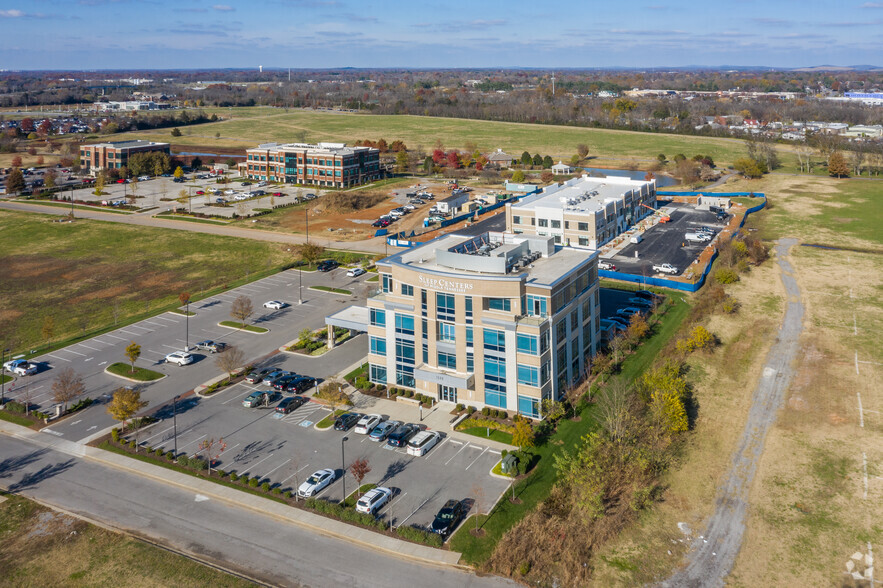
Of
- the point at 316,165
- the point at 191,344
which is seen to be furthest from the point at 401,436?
the point at 316,165

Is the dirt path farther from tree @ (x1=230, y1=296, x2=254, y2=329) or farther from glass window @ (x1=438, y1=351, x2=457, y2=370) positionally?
tree @ (x1=230, y1=296, x2=254, y2=329)

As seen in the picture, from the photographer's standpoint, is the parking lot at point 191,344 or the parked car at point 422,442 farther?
the parking lot at point 191,344

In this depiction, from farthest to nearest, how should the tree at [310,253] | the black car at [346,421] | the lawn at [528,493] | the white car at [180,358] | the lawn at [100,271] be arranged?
1. the tree at [310,253]
2. the lawn at [100,271]
3. the white car at [180,358]
4. the black car at [346,421]
5. the lawn at [528,493]

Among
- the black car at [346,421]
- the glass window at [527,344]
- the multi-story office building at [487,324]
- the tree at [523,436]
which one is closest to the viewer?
the tree at [523,436]

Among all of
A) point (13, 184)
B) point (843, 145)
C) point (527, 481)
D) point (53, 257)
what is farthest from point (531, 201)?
point (843, 145)

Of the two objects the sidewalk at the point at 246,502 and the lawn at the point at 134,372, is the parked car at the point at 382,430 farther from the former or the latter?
the lawn at the point at 134,372

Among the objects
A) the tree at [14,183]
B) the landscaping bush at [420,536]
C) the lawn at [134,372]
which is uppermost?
the tree at [14,183]

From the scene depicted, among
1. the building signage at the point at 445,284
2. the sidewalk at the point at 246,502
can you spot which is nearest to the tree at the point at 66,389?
the sidewalk at the point at 246,502
